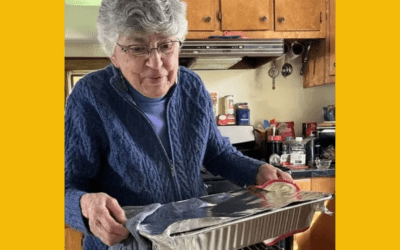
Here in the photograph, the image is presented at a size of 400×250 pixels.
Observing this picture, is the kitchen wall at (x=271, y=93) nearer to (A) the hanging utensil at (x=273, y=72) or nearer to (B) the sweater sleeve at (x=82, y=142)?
(A) the hanging utensil at (x=273, y=72)

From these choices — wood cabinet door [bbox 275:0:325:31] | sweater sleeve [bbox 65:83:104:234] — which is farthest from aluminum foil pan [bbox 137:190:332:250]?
wood cabinet door [bbox 275:0:325:31]

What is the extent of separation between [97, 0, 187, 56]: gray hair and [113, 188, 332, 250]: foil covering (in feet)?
0.84

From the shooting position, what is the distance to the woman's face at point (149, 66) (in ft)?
1.84

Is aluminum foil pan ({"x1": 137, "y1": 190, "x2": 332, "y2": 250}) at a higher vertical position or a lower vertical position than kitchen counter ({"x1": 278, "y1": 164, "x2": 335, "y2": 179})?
higher

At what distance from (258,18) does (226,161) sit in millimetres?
1227

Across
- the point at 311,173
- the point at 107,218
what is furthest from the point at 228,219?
the point at 311,173

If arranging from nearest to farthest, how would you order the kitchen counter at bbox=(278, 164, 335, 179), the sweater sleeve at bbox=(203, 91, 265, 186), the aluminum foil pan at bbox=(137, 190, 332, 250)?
the aluminum foil pan at bbox=(137, 190, 332, 250) < the sweater sleeve at bbox=(203, 91, 265, 186) < the kitchen counter at bbox=(278, 164, 335, 179)

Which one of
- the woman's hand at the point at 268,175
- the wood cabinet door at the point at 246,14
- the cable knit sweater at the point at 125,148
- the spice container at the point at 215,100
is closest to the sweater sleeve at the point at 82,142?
the cable knit sweater at the point at 125,148

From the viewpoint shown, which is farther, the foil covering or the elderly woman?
the elderly woman

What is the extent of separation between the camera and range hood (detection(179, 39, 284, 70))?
1.65 meters

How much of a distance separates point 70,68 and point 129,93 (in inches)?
48.6

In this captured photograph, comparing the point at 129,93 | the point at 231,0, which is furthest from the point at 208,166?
the point at 231,0

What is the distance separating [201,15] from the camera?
5.64ft

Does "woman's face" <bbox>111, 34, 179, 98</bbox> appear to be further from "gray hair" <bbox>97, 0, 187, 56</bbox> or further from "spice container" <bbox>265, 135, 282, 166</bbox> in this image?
"spice container" <bbox>265, 135, 282, 166</bbox>
